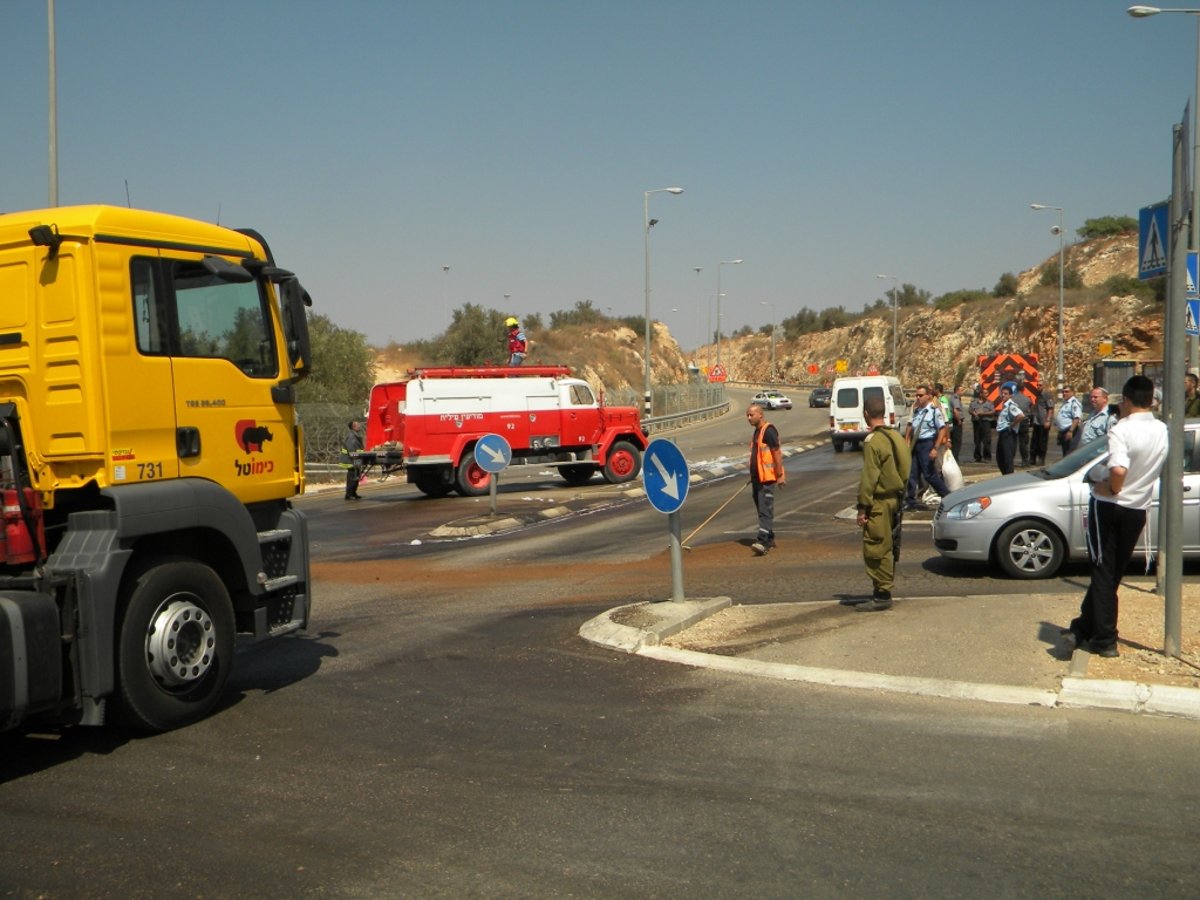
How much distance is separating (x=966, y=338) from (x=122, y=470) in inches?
3524

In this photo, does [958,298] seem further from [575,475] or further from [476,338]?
[575,475]

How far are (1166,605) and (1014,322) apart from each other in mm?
76407

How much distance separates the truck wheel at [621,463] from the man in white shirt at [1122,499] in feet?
63.9

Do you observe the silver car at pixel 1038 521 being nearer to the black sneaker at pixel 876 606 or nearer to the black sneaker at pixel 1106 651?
the black sneaker at pixel 876 606

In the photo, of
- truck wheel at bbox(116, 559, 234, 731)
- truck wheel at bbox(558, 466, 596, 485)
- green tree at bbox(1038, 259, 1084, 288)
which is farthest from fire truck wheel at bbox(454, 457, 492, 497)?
green tree at bbox(1038, 259, 1084, 288)

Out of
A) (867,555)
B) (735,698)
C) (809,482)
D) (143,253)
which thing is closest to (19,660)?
(143,253)

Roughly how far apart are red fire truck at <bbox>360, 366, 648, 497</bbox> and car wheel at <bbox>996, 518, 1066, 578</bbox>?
15.5 metres

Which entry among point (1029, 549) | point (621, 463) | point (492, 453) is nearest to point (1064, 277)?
point (621, 463)

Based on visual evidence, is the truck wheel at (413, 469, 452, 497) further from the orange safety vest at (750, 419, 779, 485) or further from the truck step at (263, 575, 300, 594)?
the truck step at (263, 575, 300, 594)

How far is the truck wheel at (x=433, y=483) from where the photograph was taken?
2594 centimetres

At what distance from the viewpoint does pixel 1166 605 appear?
7.59 metres

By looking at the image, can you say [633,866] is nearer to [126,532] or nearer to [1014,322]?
[126,532]

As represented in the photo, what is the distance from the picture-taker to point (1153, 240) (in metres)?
8.24

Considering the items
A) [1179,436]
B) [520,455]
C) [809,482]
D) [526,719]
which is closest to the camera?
[526,719]
